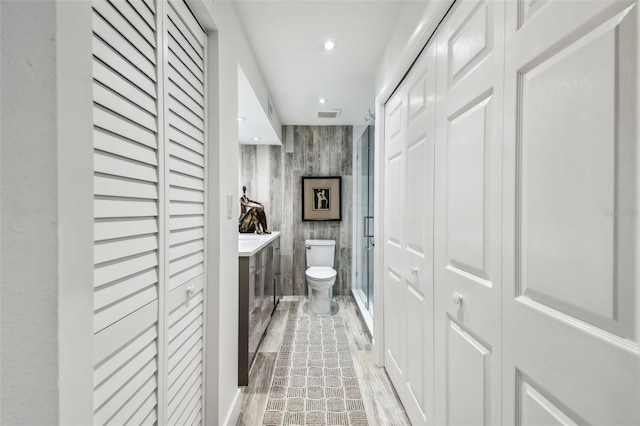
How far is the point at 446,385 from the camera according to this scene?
1.22m

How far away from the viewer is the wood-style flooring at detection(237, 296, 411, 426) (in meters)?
1.75

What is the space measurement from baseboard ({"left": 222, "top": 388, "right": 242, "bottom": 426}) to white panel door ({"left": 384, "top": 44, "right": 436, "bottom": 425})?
1.00m

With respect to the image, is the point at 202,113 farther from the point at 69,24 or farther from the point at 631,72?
the point at 631,72

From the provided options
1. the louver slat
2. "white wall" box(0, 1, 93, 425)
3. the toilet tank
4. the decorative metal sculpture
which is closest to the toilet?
the toilet tank

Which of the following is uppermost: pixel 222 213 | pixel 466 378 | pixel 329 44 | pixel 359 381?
pixel 329 44

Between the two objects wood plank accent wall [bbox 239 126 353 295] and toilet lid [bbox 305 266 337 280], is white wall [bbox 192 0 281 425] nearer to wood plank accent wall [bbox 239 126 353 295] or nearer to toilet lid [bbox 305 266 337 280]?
toilet lid [bbox 305 266 337 280]

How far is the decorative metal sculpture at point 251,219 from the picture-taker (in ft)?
12.2

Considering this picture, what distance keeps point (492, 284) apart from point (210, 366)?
127cm

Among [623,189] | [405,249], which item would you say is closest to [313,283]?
[405,249]

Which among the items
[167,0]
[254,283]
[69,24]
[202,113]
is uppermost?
[167,0]

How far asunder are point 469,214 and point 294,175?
3.26m

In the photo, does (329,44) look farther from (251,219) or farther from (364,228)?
(251,219)

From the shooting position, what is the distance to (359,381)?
211cm

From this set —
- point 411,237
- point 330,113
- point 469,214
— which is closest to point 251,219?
point 330,113
